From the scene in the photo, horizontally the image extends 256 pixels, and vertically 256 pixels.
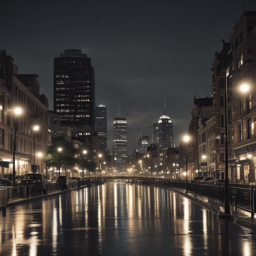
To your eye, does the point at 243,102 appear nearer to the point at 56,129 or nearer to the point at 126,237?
the point at 126,237

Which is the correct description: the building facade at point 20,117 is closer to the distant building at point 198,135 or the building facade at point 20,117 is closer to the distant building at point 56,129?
the distant building at point 56,129

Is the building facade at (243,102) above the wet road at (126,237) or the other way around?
above

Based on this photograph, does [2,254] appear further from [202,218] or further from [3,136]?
[3,136]

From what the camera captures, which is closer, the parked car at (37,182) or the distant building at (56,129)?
the parked car at (37,182)

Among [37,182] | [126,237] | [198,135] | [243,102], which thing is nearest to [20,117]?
[37,182]

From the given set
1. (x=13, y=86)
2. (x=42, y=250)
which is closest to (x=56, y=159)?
(x=13, y=86)

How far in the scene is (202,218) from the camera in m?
18.7

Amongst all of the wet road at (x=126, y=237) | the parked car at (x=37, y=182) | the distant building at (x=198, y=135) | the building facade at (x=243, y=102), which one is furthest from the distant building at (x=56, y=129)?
the wet road at (x=126, y=237)

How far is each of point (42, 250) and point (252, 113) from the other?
1629 inches

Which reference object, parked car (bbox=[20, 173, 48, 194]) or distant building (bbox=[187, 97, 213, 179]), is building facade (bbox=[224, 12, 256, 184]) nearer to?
parked car (bbox=[20, 173, 48, 194])

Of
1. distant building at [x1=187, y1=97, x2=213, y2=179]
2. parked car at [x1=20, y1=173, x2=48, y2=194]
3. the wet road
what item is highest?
distant building at [x1=187, y1=97, x2=213, y2=179]

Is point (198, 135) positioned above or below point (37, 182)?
above

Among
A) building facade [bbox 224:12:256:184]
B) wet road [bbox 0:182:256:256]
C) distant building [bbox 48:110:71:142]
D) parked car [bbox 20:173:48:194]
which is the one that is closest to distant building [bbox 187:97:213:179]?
building facade [bbox 224:12:256:184]

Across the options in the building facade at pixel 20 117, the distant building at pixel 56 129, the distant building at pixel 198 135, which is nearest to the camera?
the building facade at pixel 20 117
